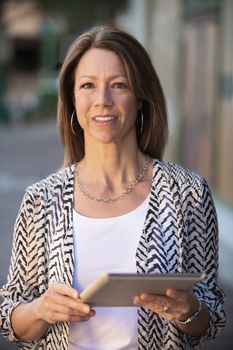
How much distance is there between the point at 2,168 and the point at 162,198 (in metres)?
14.0

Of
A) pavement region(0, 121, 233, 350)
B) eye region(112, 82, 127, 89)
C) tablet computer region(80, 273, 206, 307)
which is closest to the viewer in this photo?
tablet computer region(80, 273, 206, 307)

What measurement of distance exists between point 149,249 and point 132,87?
48 cm

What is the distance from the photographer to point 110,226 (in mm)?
2645

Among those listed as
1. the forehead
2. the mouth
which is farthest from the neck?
the forehead

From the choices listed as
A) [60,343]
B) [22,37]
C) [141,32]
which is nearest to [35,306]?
[60,343]

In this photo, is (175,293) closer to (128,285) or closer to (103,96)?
(128,285)

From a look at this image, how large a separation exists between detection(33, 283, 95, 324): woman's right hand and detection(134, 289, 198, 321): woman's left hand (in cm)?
14

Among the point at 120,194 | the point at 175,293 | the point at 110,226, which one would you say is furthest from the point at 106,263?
the point at 175,293

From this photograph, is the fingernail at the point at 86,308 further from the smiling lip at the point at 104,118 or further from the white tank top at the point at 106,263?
the smiling lip at the point at 104,118

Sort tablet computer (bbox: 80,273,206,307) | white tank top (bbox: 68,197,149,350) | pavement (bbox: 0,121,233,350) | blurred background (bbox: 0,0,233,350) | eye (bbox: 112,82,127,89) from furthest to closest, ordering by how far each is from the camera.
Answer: blurred background (bbox: 0,0,233,350) < pavement (bbox: 0,121,233,350) < eye (bbox: 112,82,127,89) < white tank top (bbox: 68,197,149,350) < tablet computer (bbox: 80,273,206,307)

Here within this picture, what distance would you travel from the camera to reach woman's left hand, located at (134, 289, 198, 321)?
2.29m

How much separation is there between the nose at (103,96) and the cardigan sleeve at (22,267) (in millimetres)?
340

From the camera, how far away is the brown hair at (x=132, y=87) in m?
2.68

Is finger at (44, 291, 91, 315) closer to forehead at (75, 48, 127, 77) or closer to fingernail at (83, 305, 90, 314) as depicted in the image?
fingernail at (83, 305, 90, 314)
